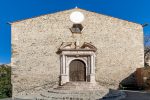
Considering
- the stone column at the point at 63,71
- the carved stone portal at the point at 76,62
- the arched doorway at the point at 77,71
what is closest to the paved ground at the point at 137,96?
the carved stone portal at the point at 76,62

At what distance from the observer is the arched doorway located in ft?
51.1

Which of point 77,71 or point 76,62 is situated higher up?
point 76,62

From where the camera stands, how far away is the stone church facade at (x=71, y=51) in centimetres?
1536

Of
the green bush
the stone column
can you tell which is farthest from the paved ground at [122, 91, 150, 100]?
the green bush

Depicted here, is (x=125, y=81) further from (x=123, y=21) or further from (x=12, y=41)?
(x=12, y=41)

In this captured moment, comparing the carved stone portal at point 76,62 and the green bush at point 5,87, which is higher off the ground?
the carved stone portal at point 76,62

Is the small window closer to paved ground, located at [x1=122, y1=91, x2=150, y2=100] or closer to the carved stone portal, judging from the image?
the carved stone portal

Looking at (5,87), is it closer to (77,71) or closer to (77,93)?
(77,71)

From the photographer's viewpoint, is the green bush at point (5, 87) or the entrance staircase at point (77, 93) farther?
the green bush at point (5, 87)

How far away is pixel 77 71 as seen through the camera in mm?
15695

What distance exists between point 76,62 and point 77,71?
602 millimetres

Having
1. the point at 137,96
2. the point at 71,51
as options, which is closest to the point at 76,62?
the point at 71,51

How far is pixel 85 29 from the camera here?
52.7ft

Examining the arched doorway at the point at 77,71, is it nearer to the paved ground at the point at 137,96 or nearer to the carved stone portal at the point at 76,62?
the carved stone portal at the point at 76,62
